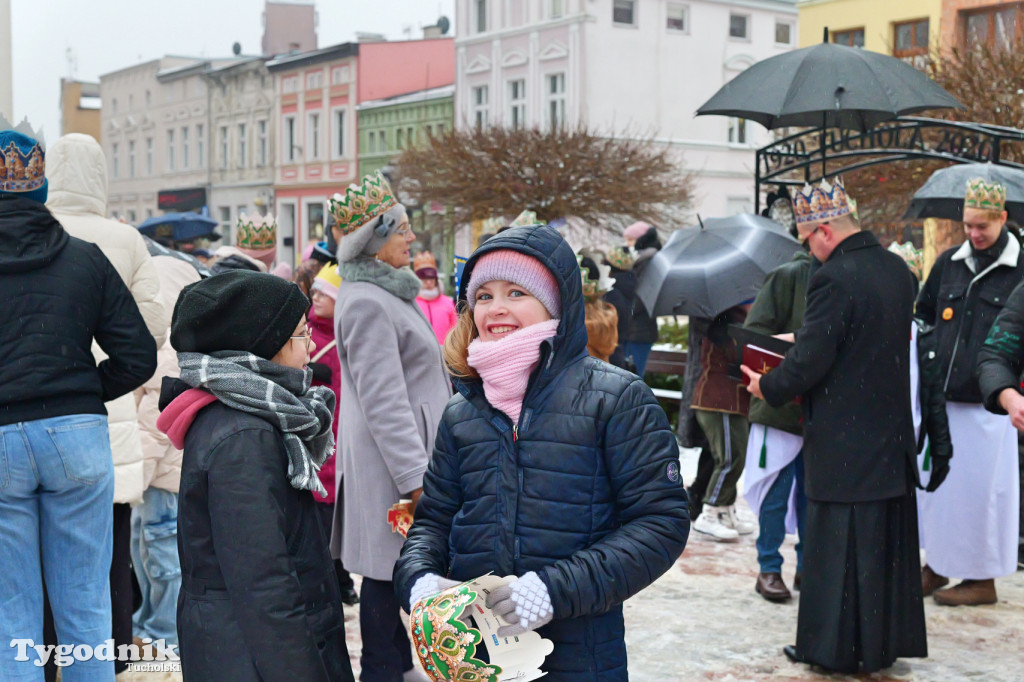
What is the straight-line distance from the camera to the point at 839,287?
502 centimetres

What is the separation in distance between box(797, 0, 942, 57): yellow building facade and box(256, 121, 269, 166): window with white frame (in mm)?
27149

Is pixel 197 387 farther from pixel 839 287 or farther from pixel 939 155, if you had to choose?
pixel 939 155

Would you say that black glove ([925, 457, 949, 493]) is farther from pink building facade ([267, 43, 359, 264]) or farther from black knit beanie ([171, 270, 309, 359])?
pink building facade ([267, 43, 359, 264])

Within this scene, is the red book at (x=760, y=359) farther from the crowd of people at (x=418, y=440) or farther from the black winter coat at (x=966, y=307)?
the black winter coat at (x=966, y=307)

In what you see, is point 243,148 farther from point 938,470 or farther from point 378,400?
point 378,400

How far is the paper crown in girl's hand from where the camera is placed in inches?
101

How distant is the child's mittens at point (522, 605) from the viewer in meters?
2.62

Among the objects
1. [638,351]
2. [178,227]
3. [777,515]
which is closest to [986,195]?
[777,515]

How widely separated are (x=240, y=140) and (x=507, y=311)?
185ft

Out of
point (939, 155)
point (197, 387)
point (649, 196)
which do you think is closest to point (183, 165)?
point (649, 196)

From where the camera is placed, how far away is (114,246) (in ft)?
15.1

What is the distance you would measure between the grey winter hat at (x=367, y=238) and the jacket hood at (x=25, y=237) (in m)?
1.10

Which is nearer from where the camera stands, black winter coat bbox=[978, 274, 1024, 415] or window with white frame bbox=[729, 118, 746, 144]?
black winter coat bbox=[978, 274, 1024, 415]

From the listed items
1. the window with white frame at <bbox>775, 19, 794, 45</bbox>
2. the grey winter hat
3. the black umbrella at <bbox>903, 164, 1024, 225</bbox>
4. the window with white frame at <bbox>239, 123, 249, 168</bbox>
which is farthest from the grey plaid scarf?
the window with white frame at <bbox>239, 123, 249, 168</bbox>
